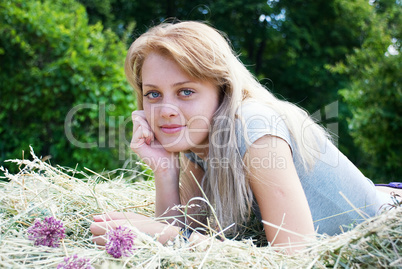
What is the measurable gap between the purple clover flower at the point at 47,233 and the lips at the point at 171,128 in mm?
728

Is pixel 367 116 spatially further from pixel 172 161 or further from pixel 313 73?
pixel 313 73

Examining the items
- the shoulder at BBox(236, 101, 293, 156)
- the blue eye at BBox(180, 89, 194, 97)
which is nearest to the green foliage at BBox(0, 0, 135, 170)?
the blue eye at BBox(180, 89, 194, 97)

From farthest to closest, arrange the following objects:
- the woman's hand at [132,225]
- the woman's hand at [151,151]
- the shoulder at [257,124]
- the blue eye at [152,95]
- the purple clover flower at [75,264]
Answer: the woman's hand at [151,151] < the blue eye at [152,95] < the shoulder at [257,124] < the woman's hand at [132,225] < the purple clover flower at [75,264]

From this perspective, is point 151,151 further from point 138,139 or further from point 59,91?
point 59,91

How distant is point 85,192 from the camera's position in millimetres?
1989

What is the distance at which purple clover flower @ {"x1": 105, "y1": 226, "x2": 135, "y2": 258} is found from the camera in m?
1.25

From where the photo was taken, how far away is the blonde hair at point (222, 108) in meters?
1.79

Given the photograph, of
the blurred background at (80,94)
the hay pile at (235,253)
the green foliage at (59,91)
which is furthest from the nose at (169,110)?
the green foliage at (59,91)

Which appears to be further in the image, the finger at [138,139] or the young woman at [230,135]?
the finger at [138,139]

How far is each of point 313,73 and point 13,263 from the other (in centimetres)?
1351

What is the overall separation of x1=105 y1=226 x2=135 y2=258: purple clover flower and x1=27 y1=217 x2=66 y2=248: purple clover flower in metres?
0.22

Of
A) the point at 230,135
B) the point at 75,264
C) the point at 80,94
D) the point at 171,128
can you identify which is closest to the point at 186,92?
the point at 171,128

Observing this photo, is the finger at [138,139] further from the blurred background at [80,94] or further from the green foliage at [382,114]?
the green foliage at [382,114]

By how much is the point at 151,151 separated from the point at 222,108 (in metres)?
0.50
